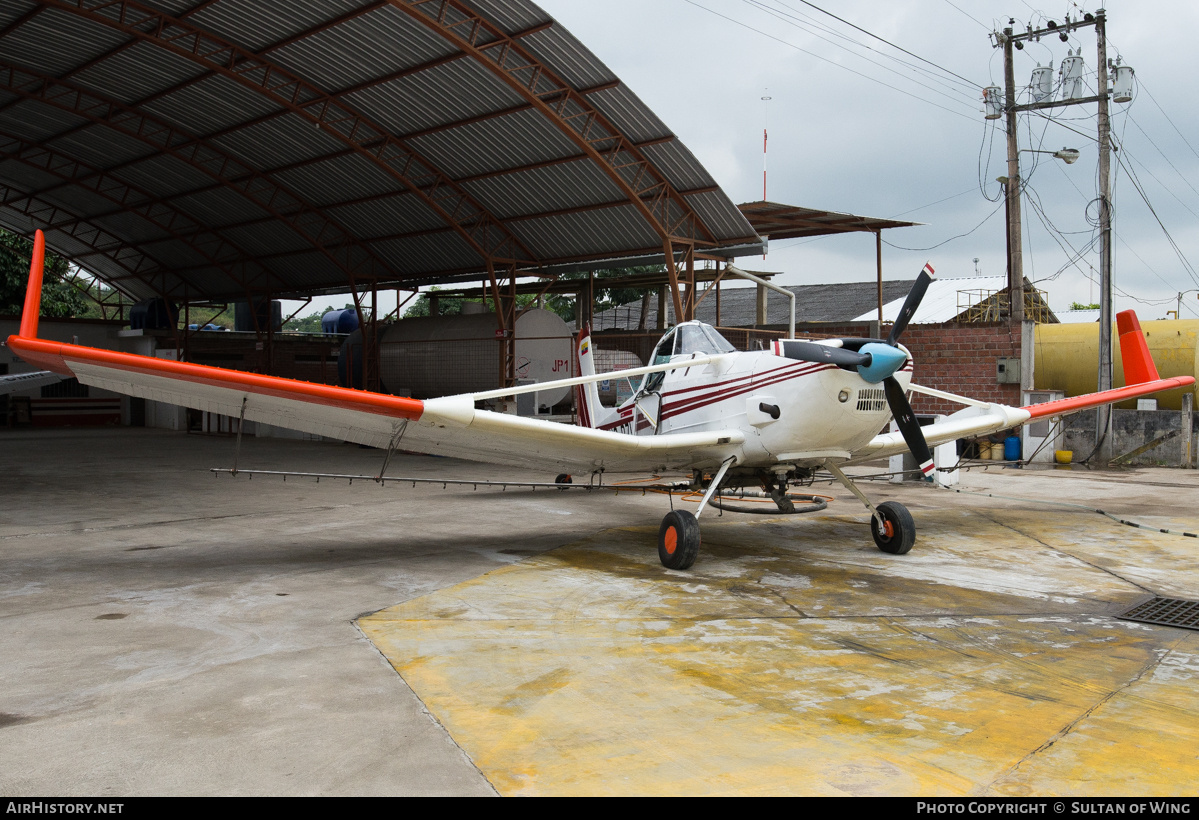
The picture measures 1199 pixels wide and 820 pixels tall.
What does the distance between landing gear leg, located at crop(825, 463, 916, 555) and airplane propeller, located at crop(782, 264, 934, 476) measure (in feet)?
2.78

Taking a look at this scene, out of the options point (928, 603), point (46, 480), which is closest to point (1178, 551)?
point (928, 603)

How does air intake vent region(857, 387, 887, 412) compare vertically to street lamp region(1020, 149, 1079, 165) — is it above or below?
below

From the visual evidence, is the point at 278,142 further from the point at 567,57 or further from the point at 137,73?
the point at 567,57

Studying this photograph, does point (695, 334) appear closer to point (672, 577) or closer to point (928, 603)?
point (672, 577)

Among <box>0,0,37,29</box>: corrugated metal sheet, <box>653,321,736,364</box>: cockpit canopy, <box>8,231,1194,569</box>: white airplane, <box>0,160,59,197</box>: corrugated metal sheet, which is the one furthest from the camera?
<box>0,160,59,197</box>: corrugated metal sheet

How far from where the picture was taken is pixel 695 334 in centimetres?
998

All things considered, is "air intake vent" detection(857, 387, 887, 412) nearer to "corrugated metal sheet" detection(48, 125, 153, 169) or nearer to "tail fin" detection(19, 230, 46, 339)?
"tail fin" detection(19, 230, 46, 339)

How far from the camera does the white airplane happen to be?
7367mm

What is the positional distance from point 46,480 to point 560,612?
14.8 metres

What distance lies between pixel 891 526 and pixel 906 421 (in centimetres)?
143

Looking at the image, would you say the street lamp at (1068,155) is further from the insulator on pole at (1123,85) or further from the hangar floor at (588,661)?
the hangar floor at (588,661)

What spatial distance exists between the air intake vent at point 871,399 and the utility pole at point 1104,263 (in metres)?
13.9

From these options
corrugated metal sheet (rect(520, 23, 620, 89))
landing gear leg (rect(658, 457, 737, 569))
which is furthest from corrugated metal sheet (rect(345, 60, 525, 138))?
landing gear leg (rect(658, 457, 737, 569))
